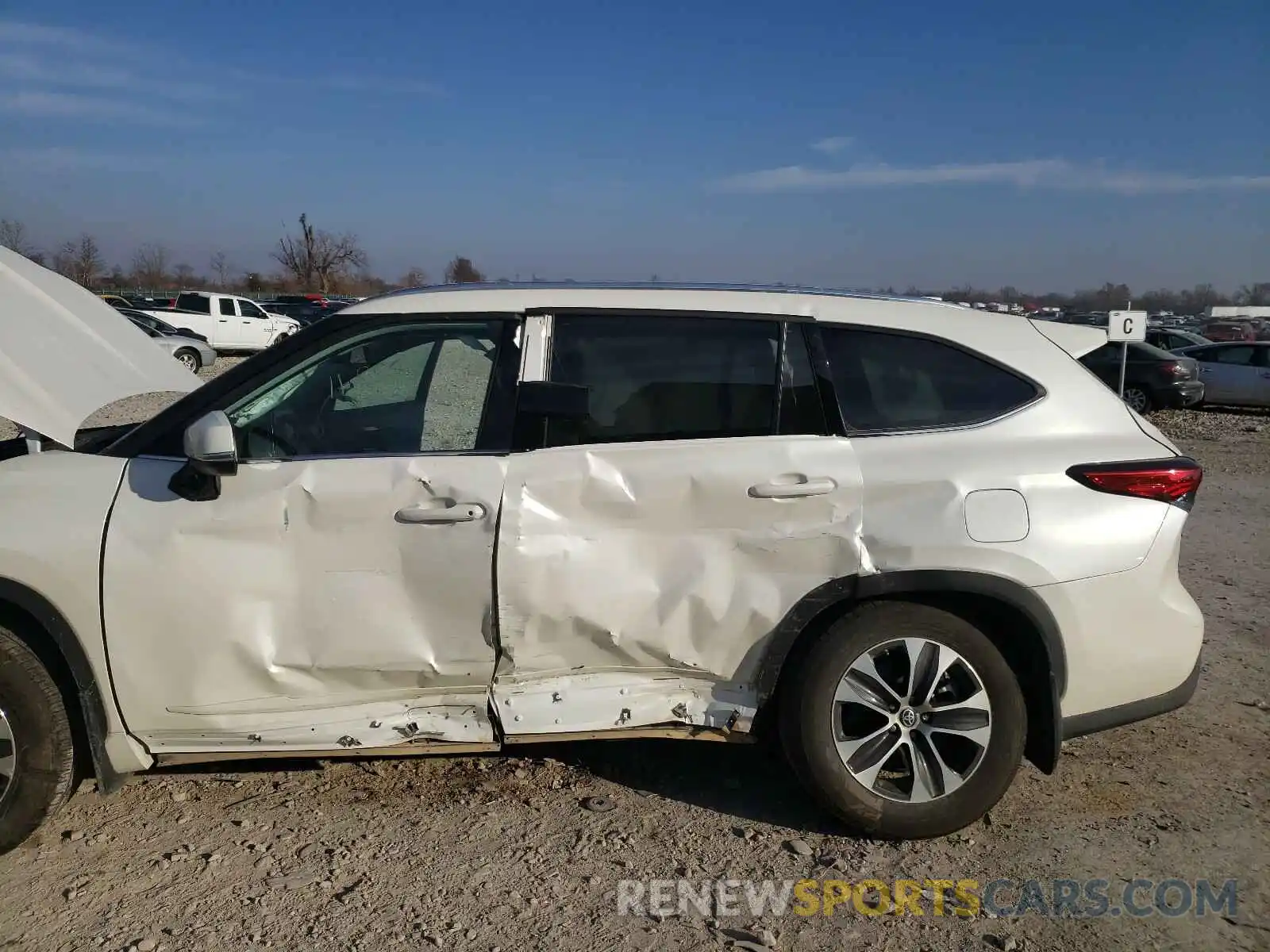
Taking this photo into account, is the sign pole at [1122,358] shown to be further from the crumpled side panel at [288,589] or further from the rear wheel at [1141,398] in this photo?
the crumpled side panel at [288,589]

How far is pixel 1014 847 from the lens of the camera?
131 inches

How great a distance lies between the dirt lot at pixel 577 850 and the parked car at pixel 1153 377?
1655 cm

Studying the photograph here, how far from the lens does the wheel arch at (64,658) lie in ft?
10.1

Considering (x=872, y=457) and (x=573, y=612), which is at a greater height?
(x=872, y=457)

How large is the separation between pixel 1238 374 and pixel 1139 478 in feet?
66.2

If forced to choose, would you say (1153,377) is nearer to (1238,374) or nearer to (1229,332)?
(1238,374)

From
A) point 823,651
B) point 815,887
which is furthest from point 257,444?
point 815,887

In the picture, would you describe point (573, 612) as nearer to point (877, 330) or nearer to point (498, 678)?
point (498, 678)

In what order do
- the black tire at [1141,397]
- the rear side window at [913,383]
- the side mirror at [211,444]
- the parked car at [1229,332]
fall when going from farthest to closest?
1. the parked car at [1229,332]
2. the black tire at [1141,397]
3. the rear side window at [913,383]
4. the side mirror at [211,444]

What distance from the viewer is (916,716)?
3316mm

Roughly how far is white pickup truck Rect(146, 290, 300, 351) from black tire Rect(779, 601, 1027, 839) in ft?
102

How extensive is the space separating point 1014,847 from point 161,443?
3.24 metres

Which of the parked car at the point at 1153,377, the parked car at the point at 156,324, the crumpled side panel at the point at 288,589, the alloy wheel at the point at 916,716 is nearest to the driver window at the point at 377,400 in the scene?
the crumpled side panel at the point at 288,589

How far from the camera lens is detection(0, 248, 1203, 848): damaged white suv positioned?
10.4 ft
